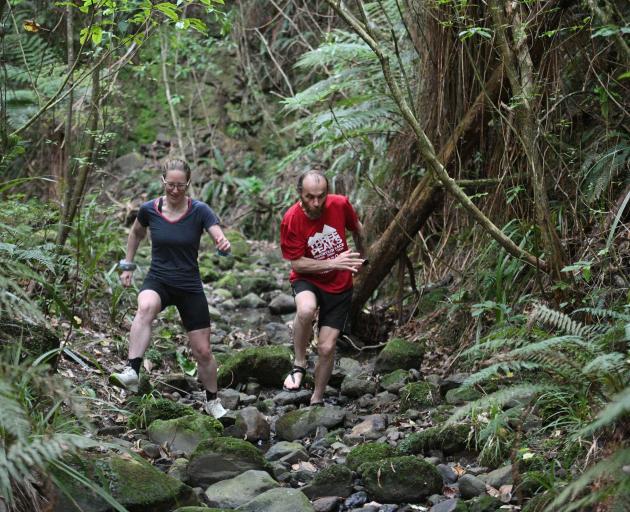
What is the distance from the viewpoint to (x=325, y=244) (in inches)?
220

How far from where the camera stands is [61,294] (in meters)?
6.25

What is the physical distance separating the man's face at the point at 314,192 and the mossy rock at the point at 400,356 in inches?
52.7

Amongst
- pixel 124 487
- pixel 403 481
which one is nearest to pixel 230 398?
pixel 403 481

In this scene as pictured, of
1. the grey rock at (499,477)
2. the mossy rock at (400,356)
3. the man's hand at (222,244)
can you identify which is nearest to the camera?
the grey rock at (499,477)

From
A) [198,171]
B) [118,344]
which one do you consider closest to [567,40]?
[118,344]

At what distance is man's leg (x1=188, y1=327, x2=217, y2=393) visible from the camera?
17.5 ft

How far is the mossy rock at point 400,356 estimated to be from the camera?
6.02m

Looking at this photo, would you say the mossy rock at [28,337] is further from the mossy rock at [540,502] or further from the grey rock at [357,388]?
the mossy rock at [540,502]

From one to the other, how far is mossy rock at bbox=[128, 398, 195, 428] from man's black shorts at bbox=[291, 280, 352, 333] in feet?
3.88

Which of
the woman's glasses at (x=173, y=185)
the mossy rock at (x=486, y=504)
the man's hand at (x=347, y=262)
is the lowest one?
the mossy rock at (x=486, y=504)

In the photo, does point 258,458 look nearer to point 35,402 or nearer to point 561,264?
point 35,402

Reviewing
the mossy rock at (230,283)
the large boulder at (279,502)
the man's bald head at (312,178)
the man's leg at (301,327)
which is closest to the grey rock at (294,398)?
the man's leg at (301,327)

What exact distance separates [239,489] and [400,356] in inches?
93.0

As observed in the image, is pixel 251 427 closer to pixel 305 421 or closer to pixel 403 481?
pixel 305 421
